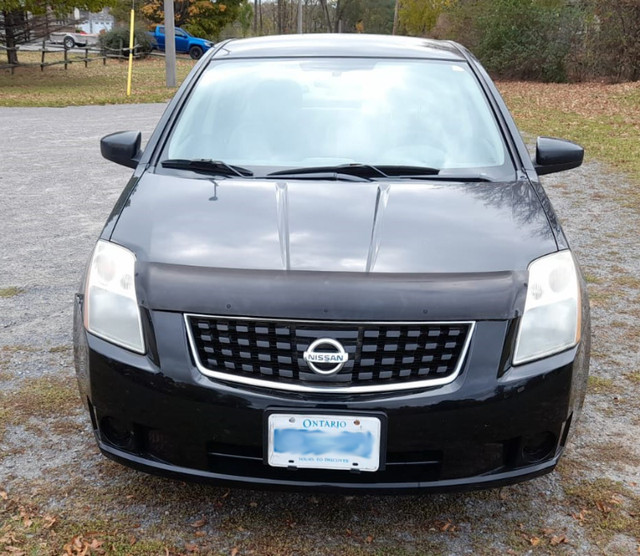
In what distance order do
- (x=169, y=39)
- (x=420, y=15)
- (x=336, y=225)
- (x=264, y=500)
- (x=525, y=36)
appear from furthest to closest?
(x=420, y=15) < (x=525, y=36) < (x=169, y=39) < (x=264, y=500) < (x=336, y=225)

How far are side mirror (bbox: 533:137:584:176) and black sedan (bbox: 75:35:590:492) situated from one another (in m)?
0.63

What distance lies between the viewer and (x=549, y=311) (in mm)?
2232

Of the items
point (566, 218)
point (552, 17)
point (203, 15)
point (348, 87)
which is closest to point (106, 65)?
point (203, 15)

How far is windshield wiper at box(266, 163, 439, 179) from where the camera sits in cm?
289

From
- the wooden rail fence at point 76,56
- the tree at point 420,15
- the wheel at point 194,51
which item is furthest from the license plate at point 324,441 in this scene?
the tree at point 420,15

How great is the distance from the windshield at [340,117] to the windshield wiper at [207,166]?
4 cm

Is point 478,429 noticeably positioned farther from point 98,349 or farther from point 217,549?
point 98,349

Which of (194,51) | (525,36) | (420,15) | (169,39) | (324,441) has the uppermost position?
(324,441)

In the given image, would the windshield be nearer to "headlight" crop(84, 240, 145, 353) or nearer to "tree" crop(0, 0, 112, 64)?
"headlight" crop(84, 240, 145, 353)

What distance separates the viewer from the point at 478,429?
210 centimetres

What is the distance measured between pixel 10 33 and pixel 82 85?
13.4ft

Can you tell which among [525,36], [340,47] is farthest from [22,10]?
[340,47]

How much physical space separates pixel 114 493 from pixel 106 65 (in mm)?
31609

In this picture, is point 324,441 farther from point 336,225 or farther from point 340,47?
point 340,47
